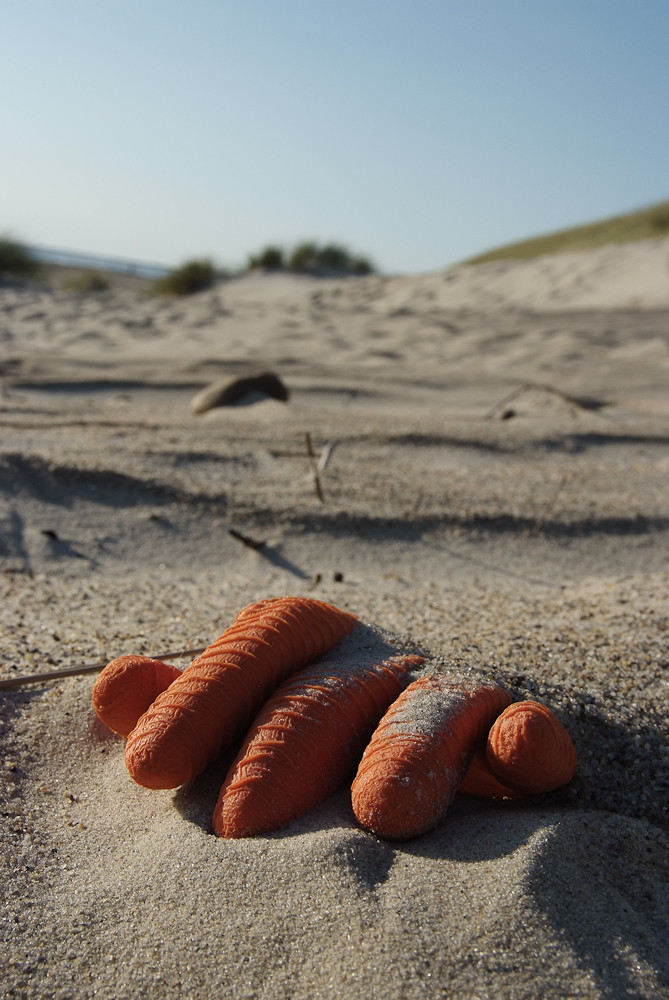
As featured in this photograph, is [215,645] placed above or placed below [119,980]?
above

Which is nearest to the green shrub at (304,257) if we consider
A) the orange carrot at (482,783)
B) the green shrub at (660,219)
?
the green shrub at (660,219)

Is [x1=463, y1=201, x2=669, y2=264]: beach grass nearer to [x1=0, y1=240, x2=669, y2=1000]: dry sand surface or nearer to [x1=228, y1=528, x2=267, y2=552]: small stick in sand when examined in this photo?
[x1=0, y1=240, x2=669, y2=1000]: dry sand surface

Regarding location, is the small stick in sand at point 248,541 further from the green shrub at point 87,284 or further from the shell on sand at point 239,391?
the green shrub at point 87,284

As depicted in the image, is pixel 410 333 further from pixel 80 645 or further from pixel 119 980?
pixel 119 980

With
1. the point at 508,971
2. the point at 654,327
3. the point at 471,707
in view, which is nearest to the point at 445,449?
the point at 471,707

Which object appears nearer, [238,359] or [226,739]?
[226,739]

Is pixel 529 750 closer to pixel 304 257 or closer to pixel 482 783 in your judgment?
pixel 482 783
